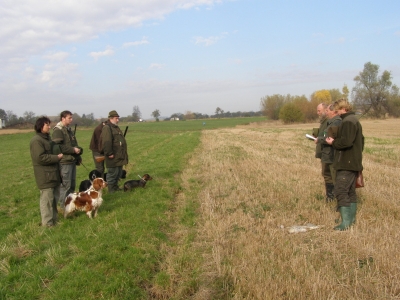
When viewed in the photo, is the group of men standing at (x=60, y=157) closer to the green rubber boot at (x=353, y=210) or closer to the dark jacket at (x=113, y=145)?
the dark jacket at (x=113, y=145)

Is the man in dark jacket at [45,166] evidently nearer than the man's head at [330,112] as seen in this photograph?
Yes

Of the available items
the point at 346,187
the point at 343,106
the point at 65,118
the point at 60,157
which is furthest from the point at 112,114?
the point at 346,187

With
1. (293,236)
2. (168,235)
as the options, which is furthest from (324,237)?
(168,235)

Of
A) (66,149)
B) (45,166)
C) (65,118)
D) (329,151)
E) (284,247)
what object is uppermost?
(65,118)

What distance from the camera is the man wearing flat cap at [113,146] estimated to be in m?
8.12

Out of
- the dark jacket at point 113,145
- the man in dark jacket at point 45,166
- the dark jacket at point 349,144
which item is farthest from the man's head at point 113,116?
the dark jacket at point 349,144

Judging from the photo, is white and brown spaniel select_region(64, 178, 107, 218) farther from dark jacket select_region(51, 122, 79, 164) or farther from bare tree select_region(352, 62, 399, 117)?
bare tree select_region(352, 62, 399, 117)

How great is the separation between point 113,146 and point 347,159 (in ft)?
18.5

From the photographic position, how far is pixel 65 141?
7.04 m

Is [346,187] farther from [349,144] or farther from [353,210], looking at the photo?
[349,144]

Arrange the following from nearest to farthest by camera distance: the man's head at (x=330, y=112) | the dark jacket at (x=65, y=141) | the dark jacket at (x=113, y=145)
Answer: the man's head at (x=330, y=112) < the dark jacket at (x=65, y=141) < the dark jacket at (x=113, y=145)

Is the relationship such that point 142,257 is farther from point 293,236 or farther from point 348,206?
point 348,206

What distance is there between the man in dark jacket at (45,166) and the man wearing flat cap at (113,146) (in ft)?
6.58

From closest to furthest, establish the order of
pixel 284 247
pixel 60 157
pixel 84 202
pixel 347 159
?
pixel 284 247, pixel 347 159, pixel 60 157, pixel 84 202
